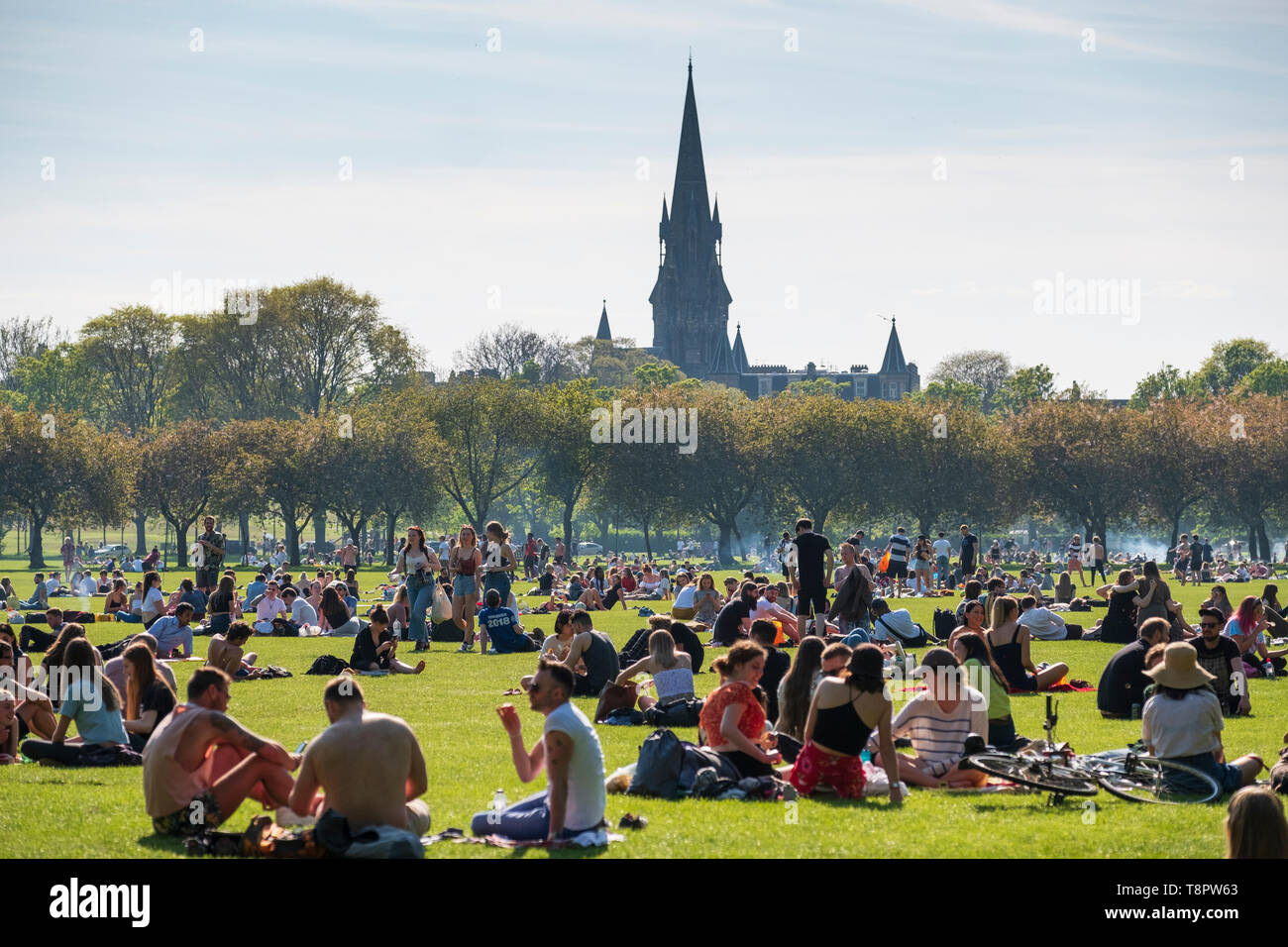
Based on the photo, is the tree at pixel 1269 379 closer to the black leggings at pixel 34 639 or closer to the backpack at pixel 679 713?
the black leggings at pixel 34 639

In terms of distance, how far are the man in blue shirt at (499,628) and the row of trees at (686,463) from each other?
49258 millimetres

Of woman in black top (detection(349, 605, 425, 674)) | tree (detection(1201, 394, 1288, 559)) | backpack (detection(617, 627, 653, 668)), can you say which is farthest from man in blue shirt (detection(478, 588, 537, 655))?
tree (detection(1201, 394, 1288, 559))

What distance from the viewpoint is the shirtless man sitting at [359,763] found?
9367 mm

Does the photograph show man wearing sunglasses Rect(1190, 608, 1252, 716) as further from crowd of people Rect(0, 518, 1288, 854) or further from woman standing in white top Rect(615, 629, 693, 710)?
woman standing in white top Rect(615, 629, 693, 710)

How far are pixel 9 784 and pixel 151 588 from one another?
1592 centimetres

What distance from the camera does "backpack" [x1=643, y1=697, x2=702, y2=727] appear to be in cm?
1612

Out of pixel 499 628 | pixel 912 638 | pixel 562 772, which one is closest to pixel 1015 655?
pixel 912 638

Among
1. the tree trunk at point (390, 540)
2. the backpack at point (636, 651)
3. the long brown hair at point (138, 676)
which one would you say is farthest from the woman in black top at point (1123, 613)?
the tree trunk at point (390, 540)

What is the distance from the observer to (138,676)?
13.6 meters

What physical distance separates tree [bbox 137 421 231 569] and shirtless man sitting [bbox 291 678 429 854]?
68.7 meters
